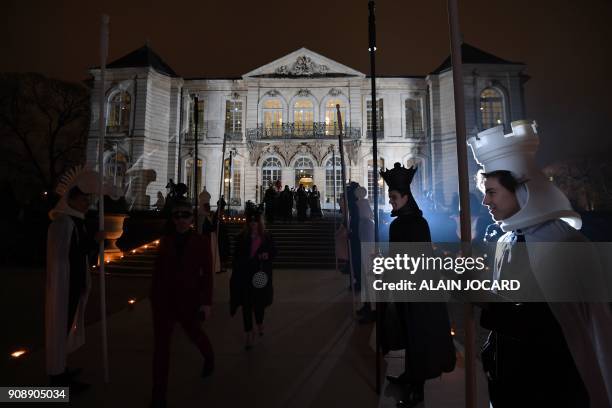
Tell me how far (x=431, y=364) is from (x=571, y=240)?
1.87 meters

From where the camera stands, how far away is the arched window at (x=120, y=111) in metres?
26.7

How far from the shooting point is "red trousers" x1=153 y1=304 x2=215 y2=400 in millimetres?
3072

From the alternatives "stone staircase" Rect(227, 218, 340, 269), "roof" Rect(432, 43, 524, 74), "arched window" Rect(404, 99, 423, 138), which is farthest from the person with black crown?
"roof" Rect(432, 43, 524, 74)

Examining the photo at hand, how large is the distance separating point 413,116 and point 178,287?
27955 mm

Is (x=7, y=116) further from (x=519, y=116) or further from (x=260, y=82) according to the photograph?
(x=519, y=116)

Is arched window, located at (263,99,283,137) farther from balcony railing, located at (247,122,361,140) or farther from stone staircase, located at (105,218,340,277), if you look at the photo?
stone staircase, located at (105,218,340,277)

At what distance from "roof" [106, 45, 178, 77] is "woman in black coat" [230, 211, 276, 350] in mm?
27476

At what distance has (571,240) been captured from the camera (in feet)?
5.65

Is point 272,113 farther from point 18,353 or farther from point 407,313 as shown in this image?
point 407,313

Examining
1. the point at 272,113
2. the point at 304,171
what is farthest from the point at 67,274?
the point at 272,113

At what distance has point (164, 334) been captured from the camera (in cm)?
319

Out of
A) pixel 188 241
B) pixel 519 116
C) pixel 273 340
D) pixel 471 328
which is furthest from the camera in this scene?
pixel 519 116

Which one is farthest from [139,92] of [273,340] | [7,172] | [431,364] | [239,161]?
[431,364]

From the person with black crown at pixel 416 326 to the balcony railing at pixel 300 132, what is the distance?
23.6 m
